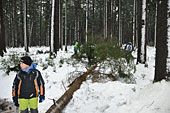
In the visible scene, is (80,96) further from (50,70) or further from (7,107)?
(50,70)

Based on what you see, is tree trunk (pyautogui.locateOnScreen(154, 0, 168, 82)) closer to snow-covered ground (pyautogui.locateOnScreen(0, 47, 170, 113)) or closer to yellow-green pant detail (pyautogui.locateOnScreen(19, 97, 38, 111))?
snow-covered ground (pyautogui.locateOnScreen(0, 47, 170, 113))

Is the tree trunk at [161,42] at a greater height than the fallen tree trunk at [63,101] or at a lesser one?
greater

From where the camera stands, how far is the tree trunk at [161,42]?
11.5 feet

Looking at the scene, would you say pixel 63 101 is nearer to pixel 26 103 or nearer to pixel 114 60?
pixel 26 103

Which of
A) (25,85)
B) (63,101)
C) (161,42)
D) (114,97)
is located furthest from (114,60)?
(25,85)

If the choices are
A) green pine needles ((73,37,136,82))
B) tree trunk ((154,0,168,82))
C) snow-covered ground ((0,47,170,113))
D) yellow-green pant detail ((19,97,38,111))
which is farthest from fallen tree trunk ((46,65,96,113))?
tree trunk ((154,0,168,82))

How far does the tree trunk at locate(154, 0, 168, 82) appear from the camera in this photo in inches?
137

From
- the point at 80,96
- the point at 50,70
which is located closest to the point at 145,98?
the point at 80,96

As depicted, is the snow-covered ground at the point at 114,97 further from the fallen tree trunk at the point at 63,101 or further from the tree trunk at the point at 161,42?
the tree trunk at the point at 161,42

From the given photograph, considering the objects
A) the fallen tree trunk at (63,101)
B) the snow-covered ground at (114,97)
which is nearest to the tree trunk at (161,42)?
the snow-covered ground at (114,97)

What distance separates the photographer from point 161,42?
11.8ft

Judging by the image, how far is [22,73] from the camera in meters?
3.16

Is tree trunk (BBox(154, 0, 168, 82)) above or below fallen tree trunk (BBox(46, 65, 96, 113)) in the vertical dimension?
above

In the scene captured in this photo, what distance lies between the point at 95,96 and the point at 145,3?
6.73 meters
